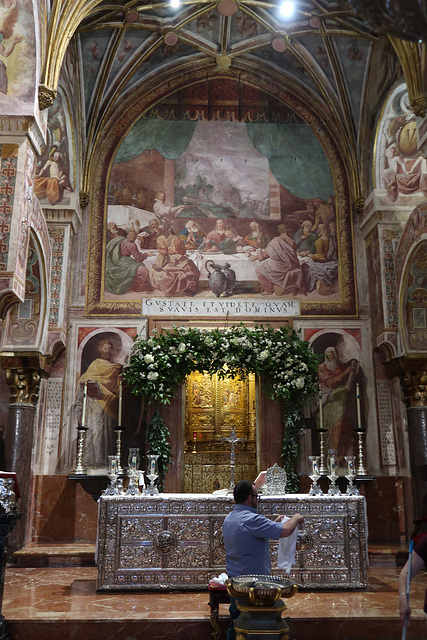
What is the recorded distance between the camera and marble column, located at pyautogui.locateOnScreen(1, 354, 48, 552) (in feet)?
33.7

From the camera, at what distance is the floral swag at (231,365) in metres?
10.8

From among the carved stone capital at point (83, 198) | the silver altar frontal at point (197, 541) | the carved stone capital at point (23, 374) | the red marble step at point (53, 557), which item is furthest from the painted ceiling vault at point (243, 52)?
the red marble step at point (53, 557)

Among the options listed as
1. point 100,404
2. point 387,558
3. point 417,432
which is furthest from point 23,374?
point 417,432

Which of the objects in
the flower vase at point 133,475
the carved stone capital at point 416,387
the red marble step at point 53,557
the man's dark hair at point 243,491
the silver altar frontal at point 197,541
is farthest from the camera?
the carved stone capital at point 416,387

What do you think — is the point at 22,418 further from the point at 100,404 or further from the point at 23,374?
the point at 100,404

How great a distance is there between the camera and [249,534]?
5102mm

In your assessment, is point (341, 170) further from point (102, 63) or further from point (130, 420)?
point (130, 420)

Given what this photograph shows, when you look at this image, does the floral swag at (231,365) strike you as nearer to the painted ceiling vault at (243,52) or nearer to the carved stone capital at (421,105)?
the painted ceiling vault at (243,52)

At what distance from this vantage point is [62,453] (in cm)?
1116

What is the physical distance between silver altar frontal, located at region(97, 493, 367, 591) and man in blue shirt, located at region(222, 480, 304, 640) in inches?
94.6

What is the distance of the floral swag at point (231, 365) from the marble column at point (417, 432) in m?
1.71

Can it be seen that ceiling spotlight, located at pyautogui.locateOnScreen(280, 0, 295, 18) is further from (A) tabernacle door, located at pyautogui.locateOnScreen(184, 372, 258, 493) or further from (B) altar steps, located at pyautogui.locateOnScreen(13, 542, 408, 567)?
(B) altar steps, located at pyautogui.locateOnScreen(13, 542, 408, 567)

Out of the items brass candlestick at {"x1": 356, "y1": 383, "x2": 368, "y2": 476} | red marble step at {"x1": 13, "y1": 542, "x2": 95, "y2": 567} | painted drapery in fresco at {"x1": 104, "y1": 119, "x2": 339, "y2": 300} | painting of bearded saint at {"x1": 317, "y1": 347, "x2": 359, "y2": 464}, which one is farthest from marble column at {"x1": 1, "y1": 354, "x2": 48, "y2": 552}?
brass candlestick at {"x1": 356, "y1": 383, "x2": 368, "y2": 476}

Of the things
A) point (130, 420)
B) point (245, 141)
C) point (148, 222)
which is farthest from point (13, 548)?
point (245, 141)
